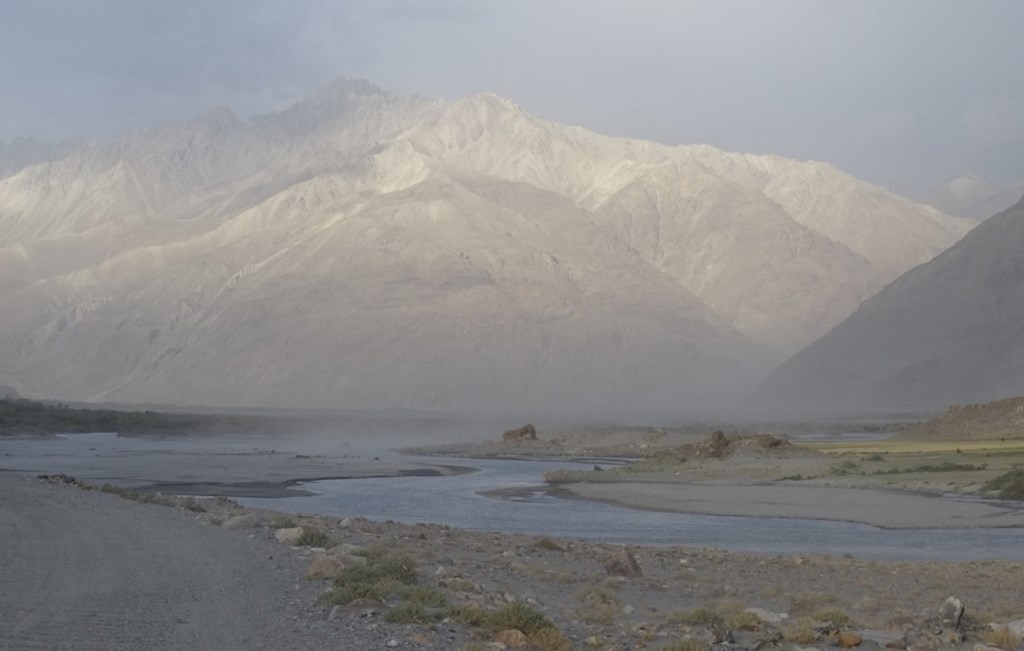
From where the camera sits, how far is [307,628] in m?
14.2

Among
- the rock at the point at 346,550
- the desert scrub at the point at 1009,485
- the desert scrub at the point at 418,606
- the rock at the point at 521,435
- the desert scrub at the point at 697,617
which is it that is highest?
the rock at the point at 521,435

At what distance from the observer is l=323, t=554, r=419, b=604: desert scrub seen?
1569 centimetres

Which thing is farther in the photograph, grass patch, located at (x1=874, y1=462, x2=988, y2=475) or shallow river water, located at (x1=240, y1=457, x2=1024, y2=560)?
grass patch, located at (x1=874, y1=462, x2=988, y2=475)

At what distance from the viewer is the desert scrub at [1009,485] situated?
4006 cm

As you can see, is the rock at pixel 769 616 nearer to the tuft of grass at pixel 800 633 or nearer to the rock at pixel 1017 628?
the tuft of grass at pixel 800 633

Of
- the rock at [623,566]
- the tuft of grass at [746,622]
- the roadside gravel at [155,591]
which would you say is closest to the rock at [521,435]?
the roadside gravel at [155,591]

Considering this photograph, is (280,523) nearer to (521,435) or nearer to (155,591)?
(155,591)

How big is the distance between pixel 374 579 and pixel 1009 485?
29764 mm

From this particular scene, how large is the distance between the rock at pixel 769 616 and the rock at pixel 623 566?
4.66 meters

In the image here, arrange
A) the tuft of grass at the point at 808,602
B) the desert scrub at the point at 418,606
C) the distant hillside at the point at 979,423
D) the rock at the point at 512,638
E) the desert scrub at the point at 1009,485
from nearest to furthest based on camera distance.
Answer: the rock at the point at 512,638, the desert scrub at the point at 418,606, the tuft of grass at the point at 808,602, the desert scrub at the point at 1009,485, the distant hillside at the point at 979,423

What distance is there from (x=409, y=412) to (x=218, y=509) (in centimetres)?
14338

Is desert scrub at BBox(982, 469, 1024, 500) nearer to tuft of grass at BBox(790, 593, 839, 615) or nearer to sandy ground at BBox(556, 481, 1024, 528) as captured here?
sandy ground at BBox(556, 481, 1024, 528)

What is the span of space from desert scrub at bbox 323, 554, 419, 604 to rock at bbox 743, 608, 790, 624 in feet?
15.5

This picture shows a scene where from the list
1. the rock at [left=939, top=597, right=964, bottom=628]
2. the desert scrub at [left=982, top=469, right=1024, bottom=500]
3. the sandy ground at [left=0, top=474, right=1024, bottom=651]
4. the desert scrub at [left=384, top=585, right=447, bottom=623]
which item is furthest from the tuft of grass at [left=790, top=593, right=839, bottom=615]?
the desert scrub at [left=982, top=469, right=1024, bottom=500]
